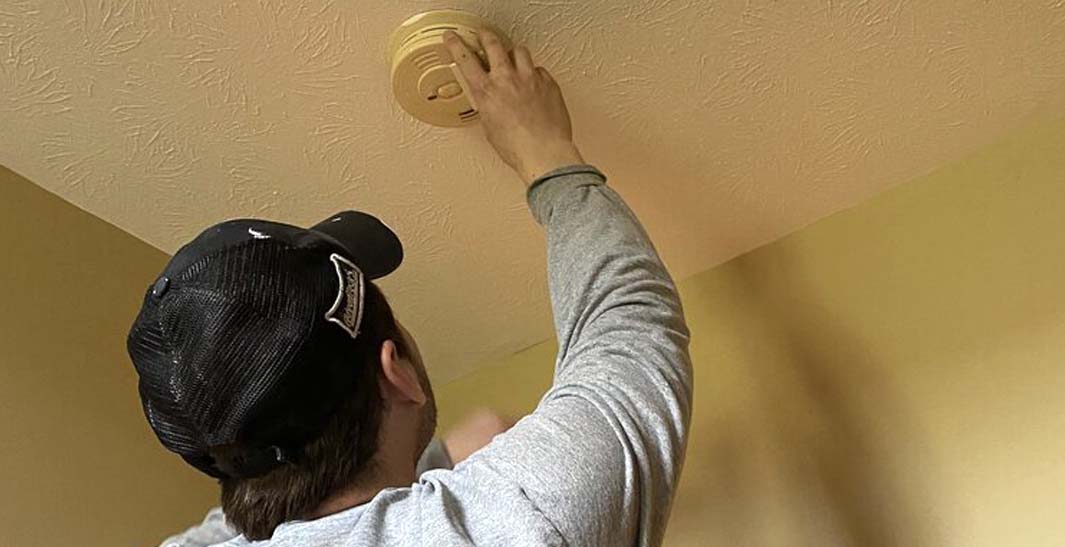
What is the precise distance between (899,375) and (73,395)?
3.28ft

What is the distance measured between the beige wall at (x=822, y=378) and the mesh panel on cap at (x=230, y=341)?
0.45 meters

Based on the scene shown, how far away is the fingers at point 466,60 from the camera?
1.04 m

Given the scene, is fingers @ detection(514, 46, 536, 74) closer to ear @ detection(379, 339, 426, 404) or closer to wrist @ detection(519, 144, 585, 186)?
wrist @ detection(519, 144, 585, 186)

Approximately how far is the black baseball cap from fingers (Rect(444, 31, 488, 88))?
0.26 m

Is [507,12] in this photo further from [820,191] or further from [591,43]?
[820,191]

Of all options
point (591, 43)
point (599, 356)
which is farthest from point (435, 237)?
point (599, 356)

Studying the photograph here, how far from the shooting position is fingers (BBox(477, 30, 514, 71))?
1054mm

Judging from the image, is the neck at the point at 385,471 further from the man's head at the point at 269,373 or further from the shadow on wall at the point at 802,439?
the shadow on wall at the point at 802,439

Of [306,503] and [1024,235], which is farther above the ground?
[1024,235]

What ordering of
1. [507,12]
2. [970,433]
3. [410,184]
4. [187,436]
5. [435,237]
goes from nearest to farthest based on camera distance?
1. [187,436]
2. [507,12]
3. [970,433]
4. [410,184]
5. [435,237]

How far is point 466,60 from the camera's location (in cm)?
105

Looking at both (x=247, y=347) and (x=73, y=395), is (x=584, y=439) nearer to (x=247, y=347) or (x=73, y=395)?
(x=247, y=347)

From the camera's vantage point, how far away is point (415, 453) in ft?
3.06

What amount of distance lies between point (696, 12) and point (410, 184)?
16.3 inches
